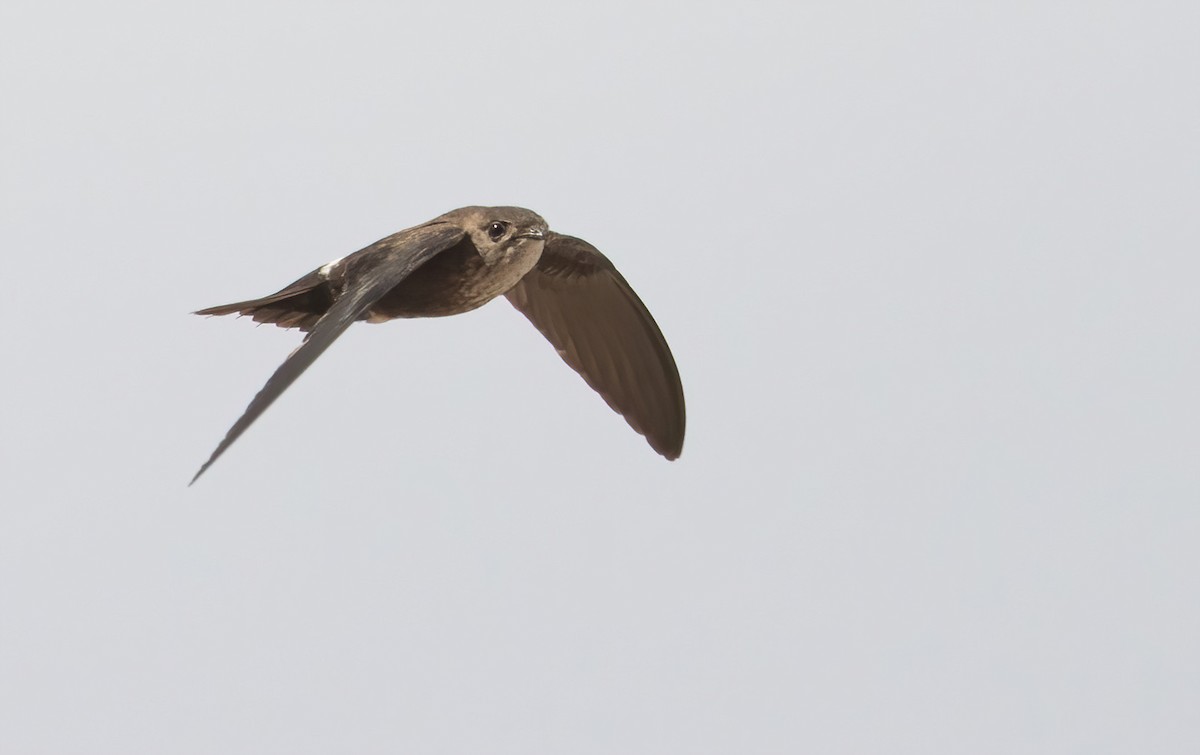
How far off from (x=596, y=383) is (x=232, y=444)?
4.77 ft

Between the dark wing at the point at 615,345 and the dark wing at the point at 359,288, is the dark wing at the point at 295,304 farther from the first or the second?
the dark wing at the point at 615,345

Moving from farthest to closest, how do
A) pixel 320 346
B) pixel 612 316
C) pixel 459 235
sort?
pixel 612 316, pixel 459 235, pixel 320 346

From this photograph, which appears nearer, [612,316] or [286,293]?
[286,293]

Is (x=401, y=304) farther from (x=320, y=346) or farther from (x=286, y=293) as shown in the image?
(x=320, y=346)

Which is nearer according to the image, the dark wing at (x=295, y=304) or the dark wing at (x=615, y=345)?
the dark wing at (x=295, y=304)

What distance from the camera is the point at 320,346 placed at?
260 cm

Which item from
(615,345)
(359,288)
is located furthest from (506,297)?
(359,288)

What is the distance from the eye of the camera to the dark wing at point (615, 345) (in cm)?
363

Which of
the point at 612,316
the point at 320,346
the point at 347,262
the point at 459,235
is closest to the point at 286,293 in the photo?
the point at 347,262

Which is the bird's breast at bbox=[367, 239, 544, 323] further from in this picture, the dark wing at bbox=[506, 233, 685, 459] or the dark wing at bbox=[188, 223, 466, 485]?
the dark wing at bbox=[506, 233, 685, 459]

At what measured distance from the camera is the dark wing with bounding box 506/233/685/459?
363 cm

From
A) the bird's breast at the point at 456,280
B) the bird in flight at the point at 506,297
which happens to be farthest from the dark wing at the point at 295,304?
the bird's breast at the point at 456,280

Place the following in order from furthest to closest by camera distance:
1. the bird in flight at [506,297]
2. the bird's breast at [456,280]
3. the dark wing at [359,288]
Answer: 1. the bird's breast at [456,280]
2. the bird in flight at [506,297]
3. the dark wing at [359,288]

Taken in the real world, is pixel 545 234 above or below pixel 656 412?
above
